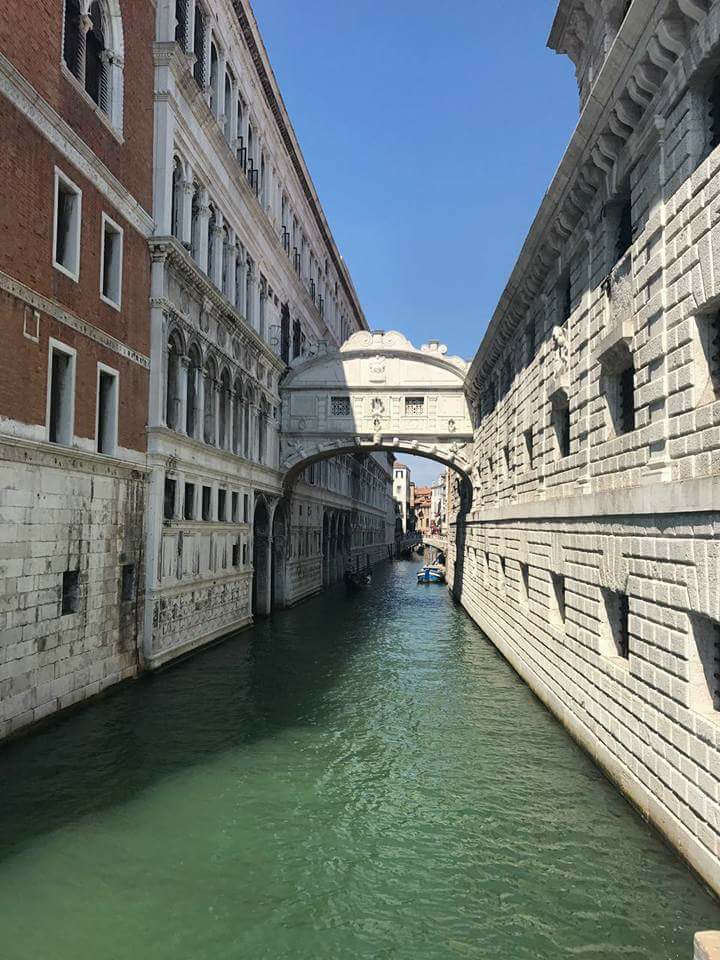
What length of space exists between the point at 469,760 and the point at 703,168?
26.2ft

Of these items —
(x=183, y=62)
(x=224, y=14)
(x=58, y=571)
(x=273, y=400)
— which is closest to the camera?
(x=58, y=571)

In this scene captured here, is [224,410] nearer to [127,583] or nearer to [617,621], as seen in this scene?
[127,583]

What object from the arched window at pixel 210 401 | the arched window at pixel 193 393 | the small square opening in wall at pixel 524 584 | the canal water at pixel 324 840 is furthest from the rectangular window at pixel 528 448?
the arched window at pixel 210 401

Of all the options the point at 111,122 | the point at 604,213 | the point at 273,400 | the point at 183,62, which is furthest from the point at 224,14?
the point at 604,213

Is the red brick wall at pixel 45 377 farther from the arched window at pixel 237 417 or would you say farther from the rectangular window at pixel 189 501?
the arched window at pixel 237 417

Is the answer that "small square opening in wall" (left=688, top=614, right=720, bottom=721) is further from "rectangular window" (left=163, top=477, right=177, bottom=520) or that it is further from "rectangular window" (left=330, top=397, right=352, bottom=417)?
"rectangular window" (left=330, top=397, right=352, bottom=417)

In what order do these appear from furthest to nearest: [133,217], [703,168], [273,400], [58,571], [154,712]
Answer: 1. [273,400]
2. [133,217]
3. [154,712]
4. [58,571]
5. [703,168]

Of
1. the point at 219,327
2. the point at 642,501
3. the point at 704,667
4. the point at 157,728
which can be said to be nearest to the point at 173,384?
the point at 219,327

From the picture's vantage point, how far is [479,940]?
19.1 ft

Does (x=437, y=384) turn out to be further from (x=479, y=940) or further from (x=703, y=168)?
(x=479, y=940)

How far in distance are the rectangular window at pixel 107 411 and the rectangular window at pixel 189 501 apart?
3.97 metres

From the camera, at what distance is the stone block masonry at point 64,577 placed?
32.9ft

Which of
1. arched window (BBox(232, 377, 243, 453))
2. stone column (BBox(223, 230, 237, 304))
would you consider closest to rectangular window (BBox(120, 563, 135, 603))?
arched window (BBox(232, 377, 243, 453))

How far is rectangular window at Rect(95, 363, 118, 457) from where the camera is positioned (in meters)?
13.4
